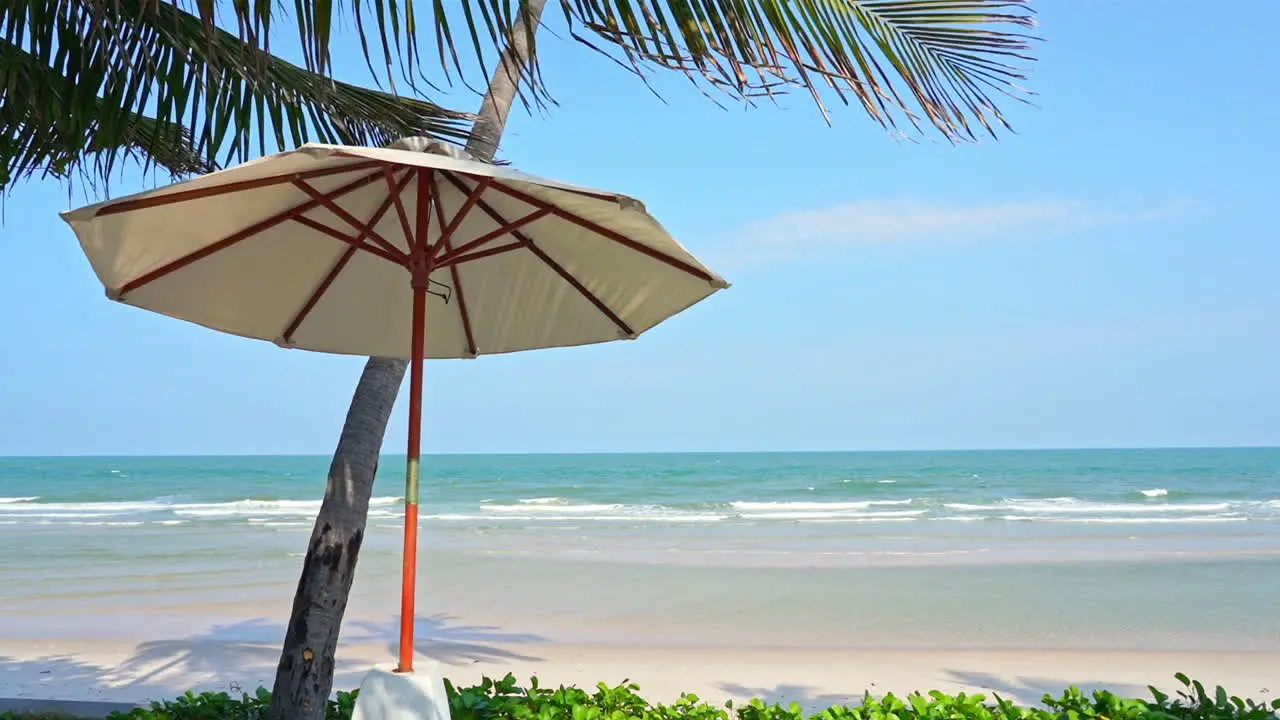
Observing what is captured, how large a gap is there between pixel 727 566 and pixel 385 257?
12.2 meters

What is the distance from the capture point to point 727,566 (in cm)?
1490

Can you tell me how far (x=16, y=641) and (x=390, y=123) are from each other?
7545mm

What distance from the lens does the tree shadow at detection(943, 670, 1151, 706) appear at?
690cm

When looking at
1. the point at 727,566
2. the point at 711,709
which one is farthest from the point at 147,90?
the point at 727,566

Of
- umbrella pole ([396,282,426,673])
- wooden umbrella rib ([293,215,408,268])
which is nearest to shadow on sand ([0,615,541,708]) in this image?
umbrella pole ([396,282,426,673])

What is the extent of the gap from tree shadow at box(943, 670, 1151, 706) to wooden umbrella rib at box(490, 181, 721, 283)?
4.74 meters

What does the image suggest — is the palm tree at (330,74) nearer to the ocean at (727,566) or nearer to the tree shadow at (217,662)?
the tree shadow at (217,662)

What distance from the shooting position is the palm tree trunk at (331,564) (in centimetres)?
397

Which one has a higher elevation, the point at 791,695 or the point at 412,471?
the point at 412,471

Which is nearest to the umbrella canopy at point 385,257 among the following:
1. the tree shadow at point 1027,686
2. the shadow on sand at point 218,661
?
the shadow on sand at point 218,661

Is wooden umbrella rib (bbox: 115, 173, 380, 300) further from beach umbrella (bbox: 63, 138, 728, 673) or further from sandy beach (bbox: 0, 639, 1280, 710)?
sandy beach (bbox: 0, 639, 1280, 710)

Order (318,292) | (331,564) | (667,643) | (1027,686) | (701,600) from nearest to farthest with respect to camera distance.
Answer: (318,292) → (331,564) → (1027,686) → (667,643) → (701,600)

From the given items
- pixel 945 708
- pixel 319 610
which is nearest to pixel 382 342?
pixel 319 610

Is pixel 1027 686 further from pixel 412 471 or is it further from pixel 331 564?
pixel 412 471
